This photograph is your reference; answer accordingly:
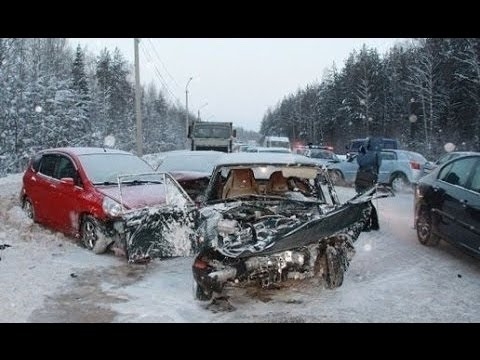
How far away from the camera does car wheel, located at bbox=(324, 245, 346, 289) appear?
6121 mm

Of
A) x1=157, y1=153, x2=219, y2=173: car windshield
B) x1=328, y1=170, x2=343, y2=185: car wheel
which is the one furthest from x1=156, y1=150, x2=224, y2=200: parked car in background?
x1=328, y1=170, x2=343, y2=185: car wheel

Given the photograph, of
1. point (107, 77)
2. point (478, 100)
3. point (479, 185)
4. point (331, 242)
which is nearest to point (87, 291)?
point (331, 242)

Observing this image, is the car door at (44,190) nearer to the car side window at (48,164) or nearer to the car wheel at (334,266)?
the car side window at (48,164)

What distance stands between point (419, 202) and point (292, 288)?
12.2 ft

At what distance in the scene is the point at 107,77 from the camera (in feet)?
243

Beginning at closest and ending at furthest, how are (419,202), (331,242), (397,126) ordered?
1. (331,242)
2. (419,202)
3. (397,126)

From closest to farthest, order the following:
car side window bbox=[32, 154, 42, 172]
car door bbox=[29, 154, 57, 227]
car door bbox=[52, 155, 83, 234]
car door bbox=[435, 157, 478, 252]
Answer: car door bbox=[435, 157, 478, 252] < car door bbox=[52, 155, 83, 234] < car door bbox=[29, 154, 57, 227] < car side window bbox=[32, 154, 42, 172]

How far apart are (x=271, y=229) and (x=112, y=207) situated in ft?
10.0

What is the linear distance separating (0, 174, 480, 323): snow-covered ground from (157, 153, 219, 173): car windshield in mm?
3878

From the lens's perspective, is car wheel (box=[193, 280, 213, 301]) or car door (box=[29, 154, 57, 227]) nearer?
car wheel (box=[193, 280, 213, 301])

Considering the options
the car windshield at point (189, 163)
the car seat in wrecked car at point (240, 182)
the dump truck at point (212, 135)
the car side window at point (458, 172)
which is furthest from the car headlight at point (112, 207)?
the dump truck at point (212, 135)

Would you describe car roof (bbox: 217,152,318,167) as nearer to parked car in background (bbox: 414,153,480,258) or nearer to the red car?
the red car

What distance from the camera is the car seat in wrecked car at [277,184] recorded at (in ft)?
25.8

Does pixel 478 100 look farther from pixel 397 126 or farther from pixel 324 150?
pixel 324 150
